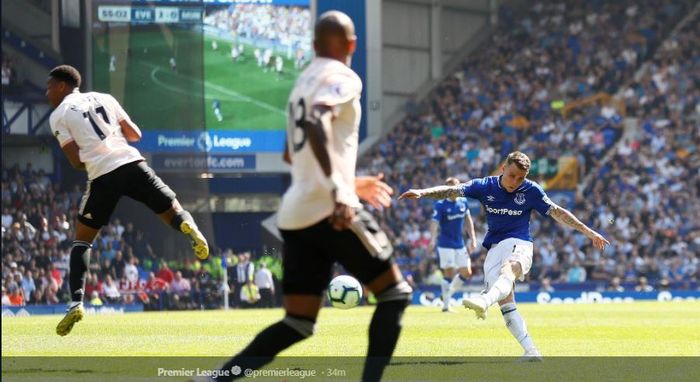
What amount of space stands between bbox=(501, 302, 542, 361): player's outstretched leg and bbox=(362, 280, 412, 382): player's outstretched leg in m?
4.93

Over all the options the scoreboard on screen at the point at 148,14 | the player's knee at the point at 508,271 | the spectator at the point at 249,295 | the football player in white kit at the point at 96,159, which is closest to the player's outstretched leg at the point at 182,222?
the football player in white kit at the point at 96,159

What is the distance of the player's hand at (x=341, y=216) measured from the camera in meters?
6.79

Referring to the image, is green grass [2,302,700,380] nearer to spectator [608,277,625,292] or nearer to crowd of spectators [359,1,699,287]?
spectator [608,277,625,292]

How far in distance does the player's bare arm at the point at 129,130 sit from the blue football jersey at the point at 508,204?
313 centimetres

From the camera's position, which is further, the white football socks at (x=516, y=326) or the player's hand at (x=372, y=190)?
the white football socks at (x=516, y=326)

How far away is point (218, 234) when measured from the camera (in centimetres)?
2750

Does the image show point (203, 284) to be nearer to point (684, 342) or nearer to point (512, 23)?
point (684, 342)

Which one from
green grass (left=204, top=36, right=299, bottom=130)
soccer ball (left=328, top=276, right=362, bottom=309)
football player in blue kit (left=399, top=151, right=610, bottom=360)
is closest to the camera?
football player in blue kit (left=399, top=151, right=610, bottom=360)

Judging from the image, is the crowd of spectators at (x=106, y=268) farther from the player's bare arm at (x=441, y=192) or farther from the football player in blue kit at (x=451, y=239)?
the player's bare arm at (x=441, y=192)

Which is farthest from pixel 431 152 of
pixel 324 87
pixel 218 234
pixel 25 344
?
pixel 324 87

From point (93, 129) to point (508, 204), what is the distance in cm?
399

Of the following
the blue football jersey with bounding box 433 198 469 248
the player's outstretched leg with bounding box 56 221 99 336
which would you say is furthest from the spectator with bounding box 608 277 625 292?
the player's outstretched leg with bounding box 56 221 99 336

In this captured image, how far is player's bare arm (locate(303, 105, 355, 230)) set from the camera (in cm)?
679

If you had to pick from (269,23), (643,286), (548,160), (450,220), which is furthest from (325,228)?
(548,160)
